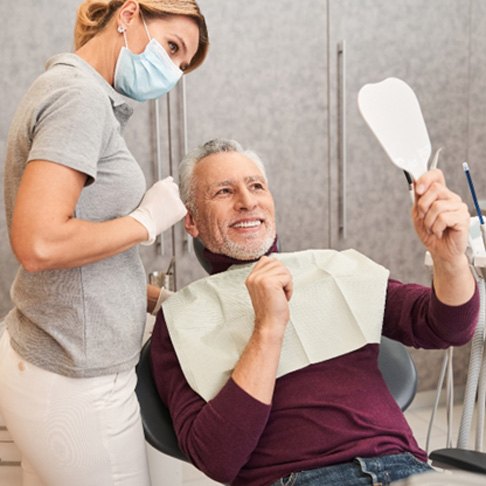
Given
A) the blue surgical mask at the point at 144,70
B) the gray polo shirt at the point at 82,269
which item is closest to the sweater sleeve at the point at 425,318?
the gray polo shirt at the point at 82,269

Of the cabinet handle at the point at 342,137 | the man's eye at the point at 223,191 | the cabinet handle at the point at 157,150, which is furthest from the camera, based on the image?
the cabinet handle at the point at 342,137

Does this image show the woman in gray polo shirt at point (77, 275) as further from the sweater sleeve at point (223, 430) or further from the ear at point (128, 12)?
the sweater sleeve at point (223, 430)

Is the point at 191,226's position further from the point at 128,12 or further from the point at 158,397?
the point at 128,12

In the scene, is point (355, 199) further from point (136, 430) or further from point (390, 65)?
point (136, 430)

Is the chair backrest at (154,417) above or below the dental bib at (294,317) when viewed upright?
below

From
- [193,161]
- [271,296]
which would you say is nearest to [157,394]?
[271,296]

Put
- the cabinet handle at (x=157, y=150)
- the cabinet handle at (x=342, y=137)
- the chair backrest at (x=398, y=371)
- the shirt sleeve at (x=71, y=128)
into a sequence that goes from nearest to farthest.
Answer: the shirt sleeve at (x=71, y=128), the chair backrest at (x=398, y=371), the cabinet handle at (x=157, y=150), the cabinet handle at (x=342, y=137)

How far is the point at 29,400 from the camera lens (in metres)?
1.25

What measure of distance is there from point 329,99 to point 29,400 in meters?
1.96

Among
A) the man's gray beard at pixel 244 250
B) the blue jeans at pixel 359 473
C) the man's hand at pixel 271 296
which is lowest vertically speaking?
the blue jeans at pixel 359 473

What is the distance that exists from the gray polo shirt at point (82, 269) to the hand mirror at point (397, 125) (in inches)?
18.5

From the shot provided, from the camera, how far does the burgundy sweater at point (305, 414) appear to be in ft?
4.08

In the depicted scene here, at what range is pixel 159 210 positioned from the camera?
1.29 m

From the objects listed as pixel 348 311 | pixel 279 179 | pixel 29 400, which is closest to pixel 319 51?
pixel 279 179
